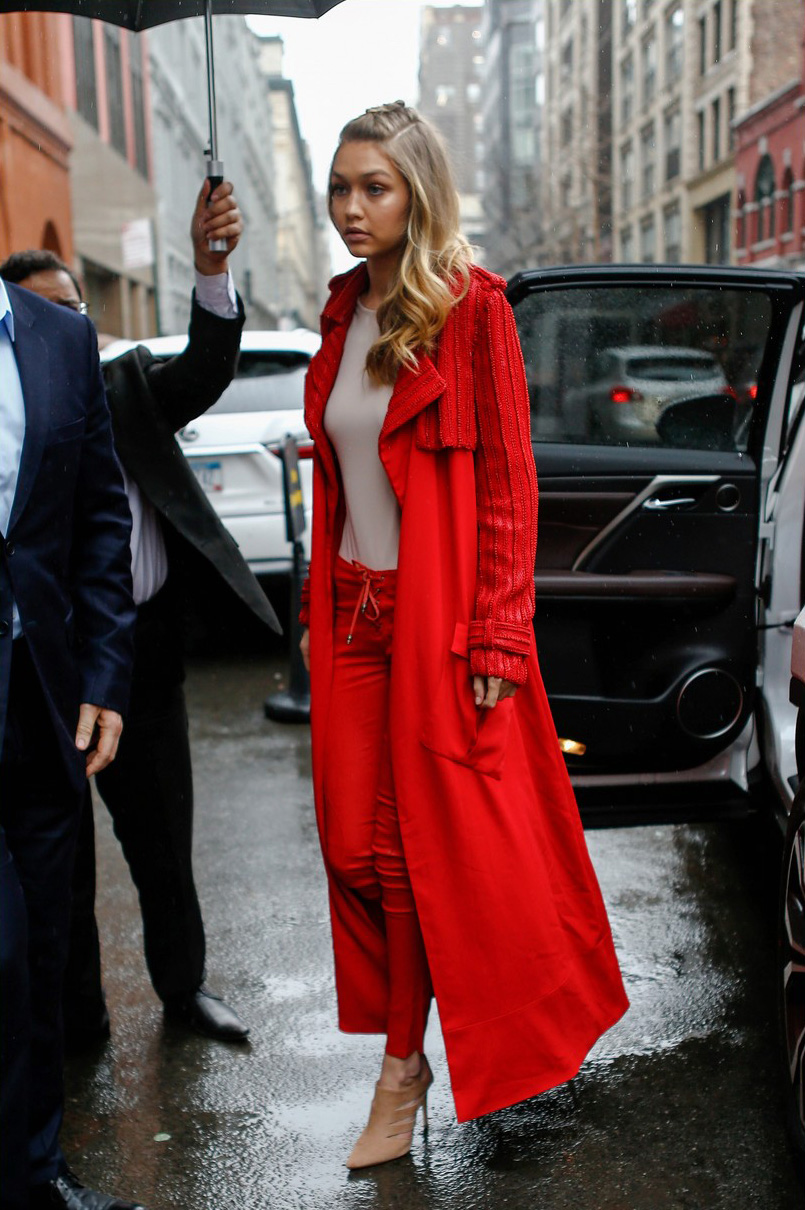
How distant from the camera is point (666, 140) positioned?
52.0m

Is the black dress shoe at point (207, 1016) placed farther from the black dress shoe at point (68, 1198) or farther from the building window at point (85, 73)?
the building window at point (85, 73)

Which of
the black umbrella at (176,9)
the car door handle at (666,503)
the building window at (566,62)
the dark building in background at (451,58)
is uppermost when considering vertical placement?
the dark building in background at (451,58)

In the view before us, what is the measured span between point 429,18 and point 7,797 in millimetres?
164980

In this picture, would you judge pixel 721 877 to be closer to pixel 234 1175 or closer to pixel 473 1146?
pixel 473 1146

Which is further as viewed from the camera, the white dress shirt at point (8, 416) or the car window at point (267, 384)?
the car window at point (267, 384)

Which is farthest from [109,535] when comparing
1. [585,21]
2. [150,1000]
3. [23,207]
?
[585,21]

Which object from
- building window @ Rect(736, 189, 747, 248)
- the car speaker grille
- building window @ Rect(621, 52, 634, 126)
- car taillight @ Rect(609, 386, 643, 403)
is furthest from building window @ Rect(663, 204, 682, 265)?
the car speaker grille

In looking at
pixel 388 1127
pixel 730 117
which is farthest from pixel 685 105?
pixel 388 1127

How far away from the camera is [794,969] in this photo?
2666 millimetres

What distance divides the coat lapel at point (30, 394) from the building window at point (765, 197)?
125 feet

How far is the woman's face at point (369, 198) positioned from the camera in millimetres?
Answer: 2584

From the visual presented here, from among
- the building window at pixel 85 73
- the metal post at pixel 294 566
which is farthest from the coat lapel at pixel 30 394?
the building window at pixel 85 73

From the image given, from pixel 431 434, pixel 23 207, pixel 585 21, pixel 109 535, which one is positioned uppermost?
pixel 585 21

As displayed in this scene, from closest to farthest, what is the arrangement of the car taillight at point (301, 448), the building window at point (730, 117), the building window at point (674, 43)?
1. the car taillight at point (301, 448)
2. the building window at point (730, 117)
3. the building window at point (674, 43)
